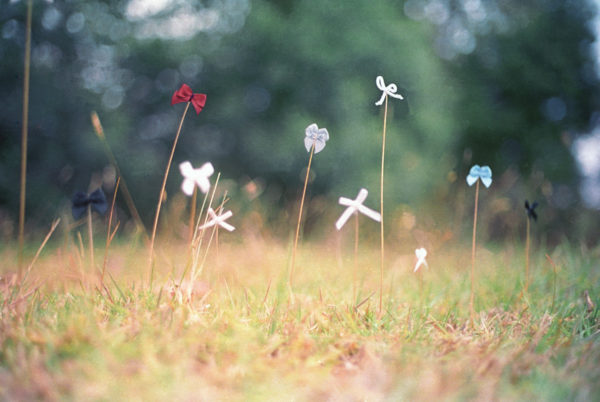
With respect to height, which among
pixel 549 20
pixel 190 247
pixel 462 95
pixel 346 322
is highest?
pixel 549 20

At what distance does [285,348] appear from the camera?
1302mm

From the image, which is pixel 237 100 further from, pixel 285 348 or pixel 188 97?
pixel 285 348

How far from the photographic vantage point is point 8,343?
3.97 ft

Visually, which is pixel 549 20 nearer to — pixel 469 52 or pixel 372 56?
pixel 469 52

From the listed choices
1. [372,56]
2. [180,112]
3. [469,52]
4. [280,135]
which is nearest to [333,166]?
[280,135]

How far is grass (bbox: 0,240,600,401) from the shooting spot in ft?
3.43

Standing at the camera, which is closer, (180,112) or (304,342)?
(304,342)

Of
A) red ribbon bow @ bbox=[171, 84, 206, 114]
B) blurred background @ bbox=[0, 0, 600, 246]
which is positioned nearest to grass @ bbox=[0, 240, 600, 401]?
red ribbon bow @ bbox=[171, 84, 206, 114]

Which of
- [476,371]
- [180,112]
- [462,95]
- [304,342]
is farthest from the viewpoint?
[462,95]

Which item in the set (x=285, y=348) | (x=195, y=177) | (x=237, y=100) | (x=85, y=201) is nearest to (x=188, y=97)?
(x=195, y=177)

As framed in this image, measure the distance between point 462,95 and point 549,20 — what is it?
6.01ft

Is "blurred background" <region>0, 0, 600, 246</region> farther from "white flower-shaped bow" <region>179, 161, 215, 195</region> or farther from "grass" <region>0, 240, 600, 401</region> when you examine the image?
"white flower-shaped bow" <region>179, 161, 215, 195</region>

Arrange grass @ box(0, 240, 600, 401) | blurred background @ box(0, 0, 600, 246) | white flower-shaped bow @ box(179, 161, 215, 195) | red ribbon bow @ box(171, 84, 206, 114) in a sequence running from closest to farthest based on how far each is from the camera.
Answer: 1. grass @ box(0, 240, 600, 401)
2. white flower-shaped bow @ box(179, 161, 215, 195)
3. red ribbon bow @ box(171, 84, 206, 114)
4. blurred background @ box(0, 0, 600, 246)

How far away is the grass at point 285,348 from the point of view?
1.04 meters
